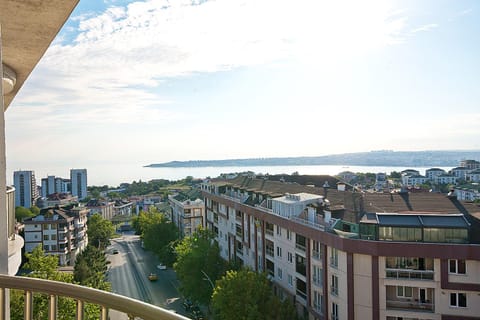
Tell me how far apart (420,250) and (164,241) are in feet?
80.3

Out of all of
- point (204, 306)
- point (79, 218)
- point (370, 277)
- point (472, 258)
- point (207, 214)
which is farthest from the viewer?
point (79, 218)

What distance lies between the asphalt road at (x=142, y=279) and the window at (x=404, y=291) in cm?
1221

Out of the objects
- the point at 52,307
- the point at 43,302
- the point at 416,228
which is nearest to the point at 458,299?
the point at 416,228

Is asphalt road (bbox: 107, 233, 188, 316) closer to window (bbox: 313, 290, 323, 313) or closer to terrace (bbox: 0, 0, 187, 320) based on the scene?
window (bbox: 313, 290, 323, 313)

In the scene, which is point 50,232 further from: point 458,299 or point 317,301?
point 458,299

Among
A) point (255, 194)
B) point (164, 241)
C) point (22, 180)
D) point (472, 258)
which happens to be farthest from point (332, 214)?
point (22, 180)

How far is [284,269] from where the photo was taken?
60.6 ft

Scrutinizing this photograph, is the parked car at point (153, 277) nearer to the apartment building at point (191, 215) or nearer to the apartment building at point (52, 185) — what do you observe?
the apartment building at point (191, 215)

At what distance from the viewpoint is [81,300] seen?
174 centimetres

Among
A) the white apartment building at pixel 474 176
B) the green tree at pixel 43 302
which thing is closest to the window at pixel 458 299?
the green tree at pixel 43 302

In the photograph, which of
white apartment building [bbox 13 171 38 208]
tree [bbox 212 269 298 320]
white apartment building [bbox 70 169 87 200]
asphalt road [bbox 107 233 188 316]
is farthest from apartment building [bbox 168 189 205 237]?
white apartment building [bbox 70 169 87 200]

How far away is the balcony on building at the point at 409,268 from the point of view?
13.0m

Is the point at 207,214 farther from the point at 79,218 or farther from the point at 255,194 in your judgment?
the point at 79,218

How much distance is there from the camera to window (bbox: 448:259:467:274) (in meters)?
12.6
